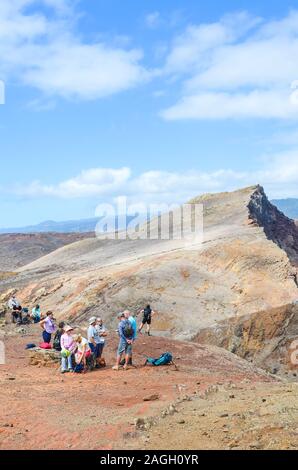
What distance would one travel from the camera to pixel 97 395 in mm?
11367

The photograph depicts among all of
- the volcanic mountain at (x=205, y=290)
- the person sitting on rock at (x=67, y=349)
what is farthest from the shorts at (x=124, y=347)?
the volcanic mountain at (x=205, y=290)

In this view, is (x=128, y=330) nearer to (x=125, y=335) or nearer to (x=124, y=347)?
(x=125, y=335)

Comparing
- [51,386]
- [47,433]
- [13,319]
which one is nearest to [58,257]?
[13,319]

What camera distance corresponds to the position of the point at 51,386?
12242mm

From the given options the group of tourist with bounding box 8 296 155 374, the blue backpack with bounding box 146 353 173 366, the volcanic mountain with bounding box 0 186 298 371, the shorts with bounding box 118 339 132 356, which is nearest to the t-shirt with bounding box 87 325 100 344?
the group of tourist with bounding box 8 296 155 374

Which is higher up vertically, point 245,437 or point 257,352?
point 245,437

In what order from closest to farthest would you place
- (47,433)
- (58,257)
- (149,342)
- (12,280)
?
1. (47,433)
2. (149,342)
3. (12,280)
4. (58,257)

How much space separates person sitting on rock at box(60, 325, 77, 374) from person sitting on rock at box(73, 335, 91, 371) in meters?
0.12

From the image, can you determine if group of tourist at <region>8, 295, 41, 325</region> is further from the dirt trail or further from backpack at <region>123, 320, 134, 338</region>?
backpack at <region>123, 320, 134, 338</region>

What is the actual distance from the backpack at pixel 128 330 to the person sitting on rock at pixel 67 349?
1279mm

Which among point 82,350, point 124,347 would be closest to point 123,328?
point 124,347

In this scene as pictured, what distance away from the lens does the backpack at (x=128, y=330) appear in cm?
1382
